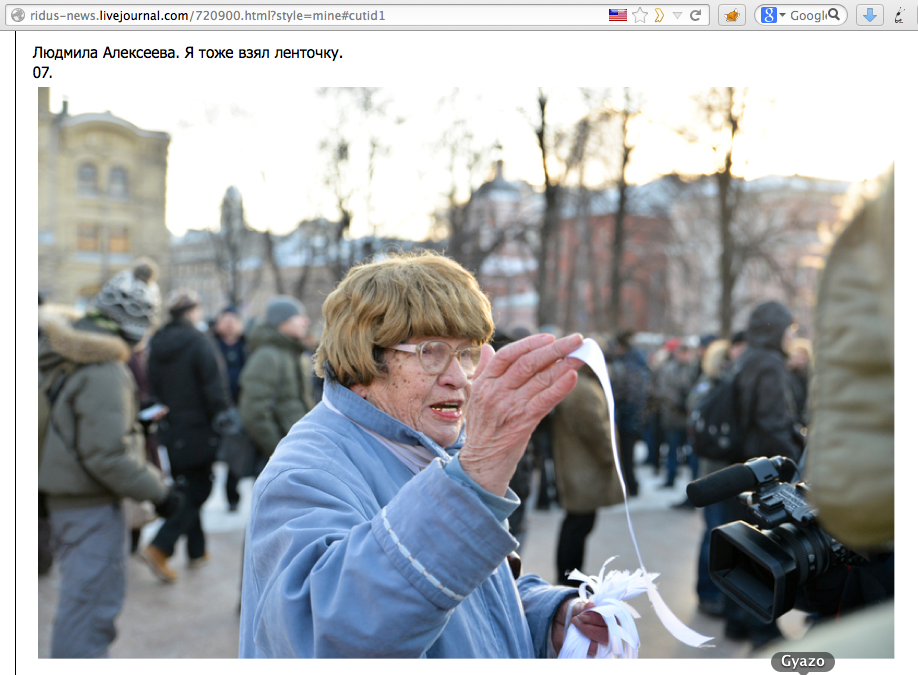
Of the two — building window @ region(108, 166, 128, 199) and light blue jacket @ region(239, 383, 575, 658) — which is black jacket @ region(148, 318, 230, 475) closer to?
light blue jacket @ region(239, 383, 575, 658)

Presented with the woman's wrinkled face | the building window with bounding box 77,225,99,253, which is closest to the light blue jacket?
the woman's wrinkled face

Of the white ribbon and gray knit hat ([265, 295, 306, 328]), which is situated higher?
gray knit hat ([265, 295, 306, 328])

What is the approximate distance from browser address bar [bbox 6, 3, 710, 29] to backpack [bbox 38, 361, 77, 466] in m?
1.65

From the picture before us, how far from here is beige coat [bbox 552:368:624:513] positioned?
4.59m

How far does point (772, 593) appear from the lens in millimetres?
1602

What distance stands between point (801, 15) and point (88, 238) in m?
22.4

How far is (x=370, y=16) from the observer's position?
224 cm

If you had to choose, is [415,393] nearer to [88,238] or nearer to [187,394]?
[187,394]

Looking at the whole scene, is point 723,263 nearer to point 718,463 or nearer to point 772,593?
point 718,463

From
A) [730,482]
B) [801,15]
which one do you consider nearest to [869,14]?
[801,15]

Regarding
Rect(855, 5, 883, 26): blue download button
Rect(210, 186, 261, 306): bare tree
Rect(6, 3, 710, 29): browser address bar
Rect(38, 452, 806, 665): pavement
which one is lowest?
Rect(38, 452, 806, 665): pavement
